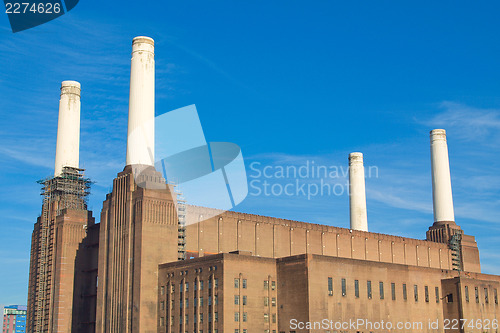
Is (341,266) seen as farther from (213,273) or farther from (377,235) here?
(377,235)

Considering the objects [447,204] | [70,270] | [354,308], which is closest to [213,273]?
[354,308]

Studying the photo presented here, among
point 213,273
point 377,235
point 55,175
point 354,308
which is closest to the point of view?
point 213,273

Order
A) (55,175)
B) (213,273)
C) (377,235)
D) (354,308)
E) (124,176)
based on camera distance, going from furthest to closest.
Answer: (377,235) < (55,175) < (124,176) < (354,308) < (213,273)

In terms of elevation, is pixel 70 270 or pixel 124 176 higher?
pixel 124 176

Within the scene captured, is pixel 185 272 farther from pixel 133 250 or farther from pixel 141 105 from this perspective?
pixel 141 105

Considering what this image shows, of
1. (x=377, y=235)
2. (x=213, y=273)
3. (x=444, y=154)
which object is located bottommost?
(x=213, y=273)

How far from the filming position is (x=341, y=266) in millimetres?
87312

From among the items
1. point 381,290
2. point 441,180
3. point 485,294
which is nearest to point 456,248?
point 441,180

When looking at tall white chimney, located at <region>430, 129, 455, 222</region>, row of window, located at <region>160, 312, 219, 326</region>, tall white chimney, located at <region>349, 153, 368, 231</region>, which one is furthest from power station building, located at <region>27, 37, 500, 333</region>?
tall white chimney, located at <region>430, 129, 455, 222</region>

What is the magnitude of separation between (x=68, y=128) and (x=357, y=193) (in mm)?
59233

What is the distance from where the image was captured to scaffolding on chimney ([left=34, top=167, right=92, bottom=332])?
100m

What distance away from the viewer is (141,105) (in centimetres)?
9494

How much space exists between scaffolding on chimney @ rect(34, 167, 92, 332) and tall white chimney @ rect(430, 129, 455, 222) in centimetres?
6663

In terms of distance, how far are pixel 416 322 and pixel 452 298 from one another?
8378 mm
